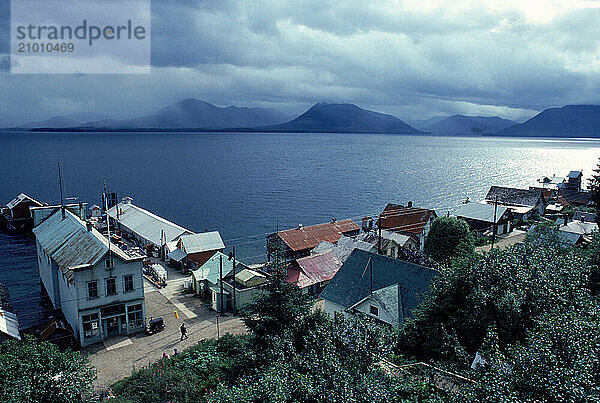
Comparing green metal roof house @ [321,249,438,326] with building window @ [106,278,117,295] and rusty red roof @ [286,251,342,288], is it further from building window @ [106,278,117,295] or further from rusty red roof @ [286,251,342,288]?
building window @ [106,278,117,295]

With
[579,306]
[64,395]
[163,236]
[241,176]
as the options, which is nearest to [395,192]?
[241,176]

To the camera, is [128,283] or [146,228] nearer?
[128,283]

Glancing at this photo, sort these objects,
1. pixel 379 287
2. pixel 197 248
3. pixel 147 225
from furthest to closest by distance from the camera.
Answer: pixel 147 225, pixel 197 248, pixel 379 287

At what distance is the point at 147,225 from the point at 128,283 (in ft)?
110

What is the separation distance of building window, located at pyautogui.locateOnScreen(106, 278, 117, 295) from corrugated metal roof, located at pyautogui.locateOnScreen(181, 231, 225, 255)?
1777 centimetres

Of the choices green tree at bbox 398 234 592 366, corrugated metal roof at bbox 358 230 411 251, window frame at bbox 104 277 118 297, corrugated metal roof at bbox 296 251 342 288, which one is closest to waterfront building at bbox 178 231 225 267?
corrugated metal roof at bbox 296 251 342 288

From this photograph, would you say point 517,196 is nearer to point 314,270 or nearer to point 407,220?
point 407,220

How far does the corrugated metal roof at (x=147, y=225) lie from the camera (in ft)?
187

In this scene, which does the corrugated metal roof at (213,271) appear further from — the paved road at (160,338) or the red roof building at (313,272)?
the red roof building at (313,272)

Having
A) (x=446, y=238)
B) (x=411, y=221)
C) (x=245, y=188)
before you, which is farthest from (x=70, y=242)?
(x=245, y=188)

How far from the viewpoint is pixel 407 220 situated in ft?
195

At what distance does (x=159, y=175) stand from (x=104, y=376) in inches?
5025

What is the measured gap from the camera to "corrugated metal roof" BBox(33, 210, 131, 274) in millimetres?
30375

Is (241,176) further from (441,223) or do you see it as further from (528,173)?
(528,173)
